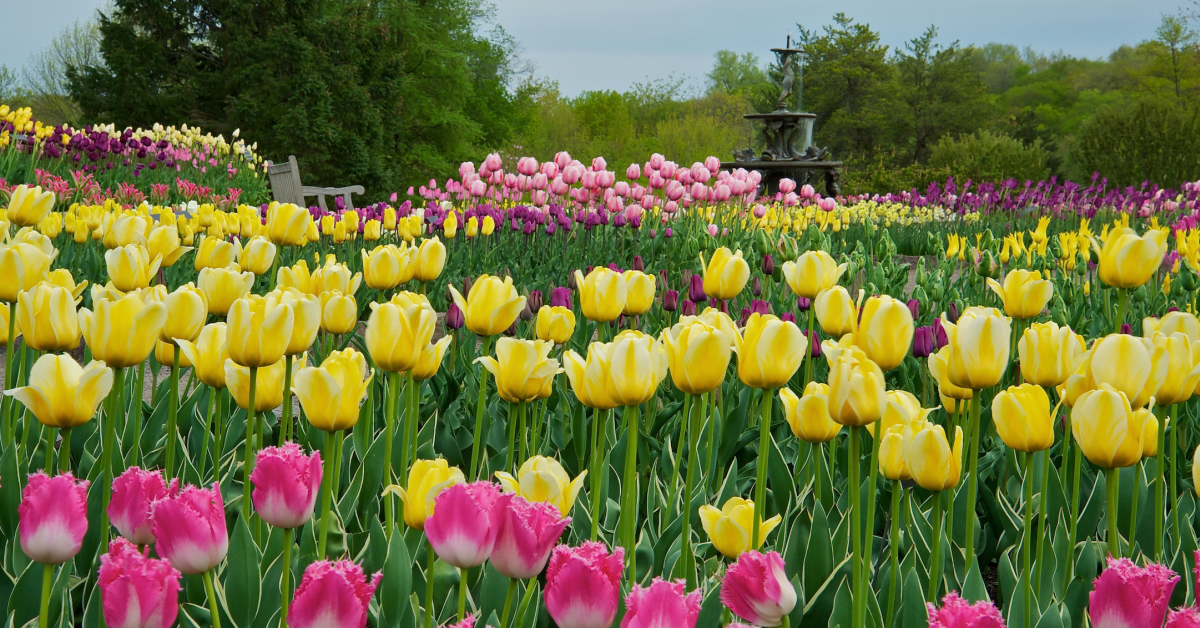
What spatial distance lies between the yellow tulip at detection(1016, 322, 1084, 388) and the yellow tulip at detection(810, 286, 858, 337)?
42cm

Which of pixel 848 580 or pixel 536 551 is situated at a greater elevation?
pixel 536 551

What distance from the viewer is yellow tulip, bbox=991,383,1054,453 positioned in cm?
129

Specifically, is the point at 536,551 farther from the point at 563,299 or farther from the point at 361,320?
the point at 361,320

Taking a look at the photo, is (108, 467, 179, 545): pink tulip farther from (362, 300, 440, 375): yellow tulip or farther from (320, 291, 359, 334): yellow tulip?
(320, 291, 359, 334): yellow tulip

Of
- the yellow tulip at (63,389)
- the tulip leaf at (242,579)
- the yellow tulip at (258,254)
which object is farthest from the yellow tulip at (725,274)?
the yellow tulip at (63,389)

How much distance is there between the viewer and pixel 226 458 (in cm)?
193

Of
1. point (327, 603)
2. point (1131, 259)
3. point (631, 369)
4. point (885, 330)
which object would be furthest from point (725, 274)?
point (327, 603)

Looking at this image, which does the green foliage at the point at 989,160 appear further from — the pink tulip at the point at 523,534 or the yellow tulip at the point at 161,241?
the pink tulip at the point at 523,534

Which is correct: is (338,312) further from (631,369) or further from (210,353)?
(631,369)

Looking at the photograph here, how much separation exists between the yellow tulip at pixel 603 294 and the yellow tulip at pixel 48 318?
38.0 inches

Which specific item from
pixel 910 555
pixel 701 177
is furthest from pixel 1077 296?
pixel 701 177

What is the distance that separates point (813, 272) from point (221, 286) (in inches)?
53.4

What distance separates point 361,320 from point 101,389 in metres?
3.76

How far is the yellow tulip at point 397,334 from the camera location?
1.41 meters
